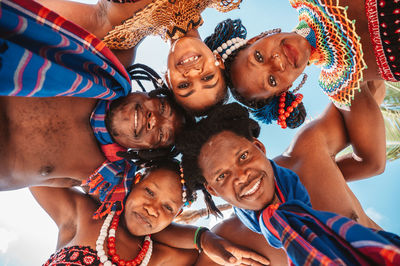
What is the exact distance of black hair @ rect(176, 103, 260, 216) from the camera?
2135 millimetres

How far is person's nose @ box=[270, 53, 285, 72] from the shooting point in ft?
6.46

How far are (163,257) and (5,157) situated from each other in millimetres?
1502

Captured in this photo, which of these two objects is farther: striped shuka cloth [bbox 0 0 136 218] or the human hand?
the human hand

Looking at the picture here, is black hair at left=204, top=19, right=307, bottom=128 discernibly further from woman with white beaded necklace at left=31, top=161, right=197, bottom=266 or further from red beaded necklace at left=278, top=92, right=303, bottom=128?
woman with white beaded necklace at left=31, top=161, right=197, bottom=266

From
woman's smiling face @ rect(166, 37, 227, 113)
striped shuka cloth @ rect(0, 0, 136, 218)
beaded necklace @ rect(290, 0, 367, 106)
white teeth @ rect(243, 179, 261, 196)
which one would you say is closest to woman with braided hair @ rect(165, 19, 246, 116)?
woman's smiling face @ rect(166, 37, 227, 113)

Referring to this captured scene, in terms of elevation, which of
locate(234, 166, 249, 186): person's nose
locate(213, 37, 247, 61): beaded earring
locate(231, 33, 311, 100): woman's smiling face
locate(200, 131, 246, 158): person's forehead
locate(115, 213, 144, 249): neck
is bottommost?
locate(115, 213, 144, 249): neck

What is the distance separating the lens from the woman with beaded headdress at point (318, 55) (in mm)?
1715

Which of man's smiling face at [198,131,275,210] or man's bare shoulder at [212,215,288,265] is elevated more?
man's smiling face at [198,131,275,210]

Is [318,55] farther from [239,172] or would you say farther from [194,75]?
[239,172]

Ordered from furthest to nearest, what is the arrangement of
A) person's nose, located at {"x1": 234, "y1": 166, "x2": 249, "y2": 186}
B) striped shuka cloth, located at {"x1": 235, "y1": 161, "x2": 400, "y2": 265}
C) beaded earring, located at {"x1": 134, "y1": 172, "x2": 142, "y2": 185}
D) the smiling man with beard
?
beaded earring, located at {"x1": 134, "y1": 172, "x2": 142, "y2": 185}, person's nose, located at {"x1": 234, "y1": 166, "x2": 249, "y2": 186}, the smiling man with beard, striped shuka cloth, located at {"x1": 235, "y1": 161, "x2": 400, "y2": 265}

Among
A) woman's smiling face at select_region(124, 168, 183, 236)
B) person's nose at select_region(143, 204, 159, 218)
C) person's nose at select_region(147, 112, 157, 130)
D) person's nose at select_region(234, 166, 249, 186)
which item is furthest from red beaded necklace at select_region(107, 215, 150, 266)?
person's nose at select_region(234, 166, 249, 186)

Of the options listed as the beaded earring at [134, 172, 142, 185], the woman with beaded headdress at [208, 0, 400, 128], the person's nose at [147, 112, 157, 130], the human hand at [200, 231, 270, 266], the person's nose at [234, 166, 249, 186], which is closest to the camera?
the woman with beaded headdress at [208, 0, 400, 128]

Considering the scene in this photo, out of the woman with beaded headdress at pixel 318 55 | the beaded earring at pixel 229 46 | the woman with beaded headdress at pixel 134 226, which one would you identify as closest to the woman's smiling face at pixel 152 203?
the woman with beaded headdress at pixel 134 226

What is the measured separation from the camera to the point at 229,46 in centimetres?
227
